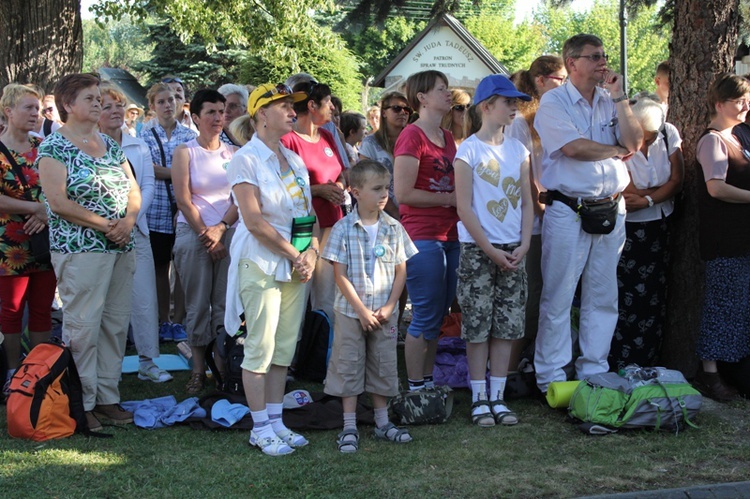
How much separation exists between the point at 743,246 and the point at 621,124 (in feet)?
4.16

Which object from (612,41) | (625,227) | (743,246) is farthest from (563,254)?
(612,41)

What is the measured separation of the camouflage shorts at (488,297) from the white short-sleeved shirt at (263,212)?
125 cm

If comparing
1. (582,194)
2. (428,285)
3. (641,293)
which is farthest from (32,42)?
(641,293)

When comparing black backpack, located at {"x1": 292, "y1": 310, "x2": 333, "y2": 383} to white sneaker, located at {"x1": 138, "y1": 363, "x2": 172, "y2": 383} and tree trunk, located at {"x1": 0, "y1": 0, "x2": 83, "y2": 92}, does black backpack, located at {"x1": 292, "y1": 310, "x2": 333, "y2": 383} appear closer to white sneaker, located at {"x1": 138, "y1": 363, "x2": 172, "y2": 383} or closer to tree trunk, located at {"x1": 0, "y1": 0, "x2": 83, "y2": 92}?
white sneaker, located at {"x1": 138, "y1": 363, "x2": 172, "y2": 383}

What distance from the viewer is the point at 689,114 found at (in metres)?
6.69

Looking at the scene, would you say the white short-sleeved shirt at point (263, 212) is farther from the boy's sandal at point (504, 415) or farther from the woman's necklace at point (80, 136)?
the boy's sandal at point (504, 415)

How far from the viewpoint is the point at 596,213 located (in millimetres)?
5832

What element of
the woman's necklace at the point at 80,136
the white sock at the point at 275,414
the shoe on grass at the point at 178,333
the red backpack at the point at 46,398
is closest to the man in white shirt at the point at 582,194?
the white sock at the point at 275,414

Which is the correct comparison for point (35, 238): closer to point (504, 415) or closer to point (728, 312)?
point (504, 415)

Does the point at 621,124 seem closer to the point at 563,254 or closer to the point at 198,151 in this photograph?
the point at 563,254

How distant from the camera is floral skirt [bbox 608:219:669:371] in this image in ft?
21.1

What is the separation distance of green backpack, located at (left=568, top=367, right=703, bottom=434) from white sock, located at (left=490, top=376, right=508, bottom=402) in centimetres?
51

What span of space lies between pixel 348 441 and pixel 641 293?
265 centimetres

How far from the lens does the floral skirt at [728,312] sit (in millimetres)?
6188
